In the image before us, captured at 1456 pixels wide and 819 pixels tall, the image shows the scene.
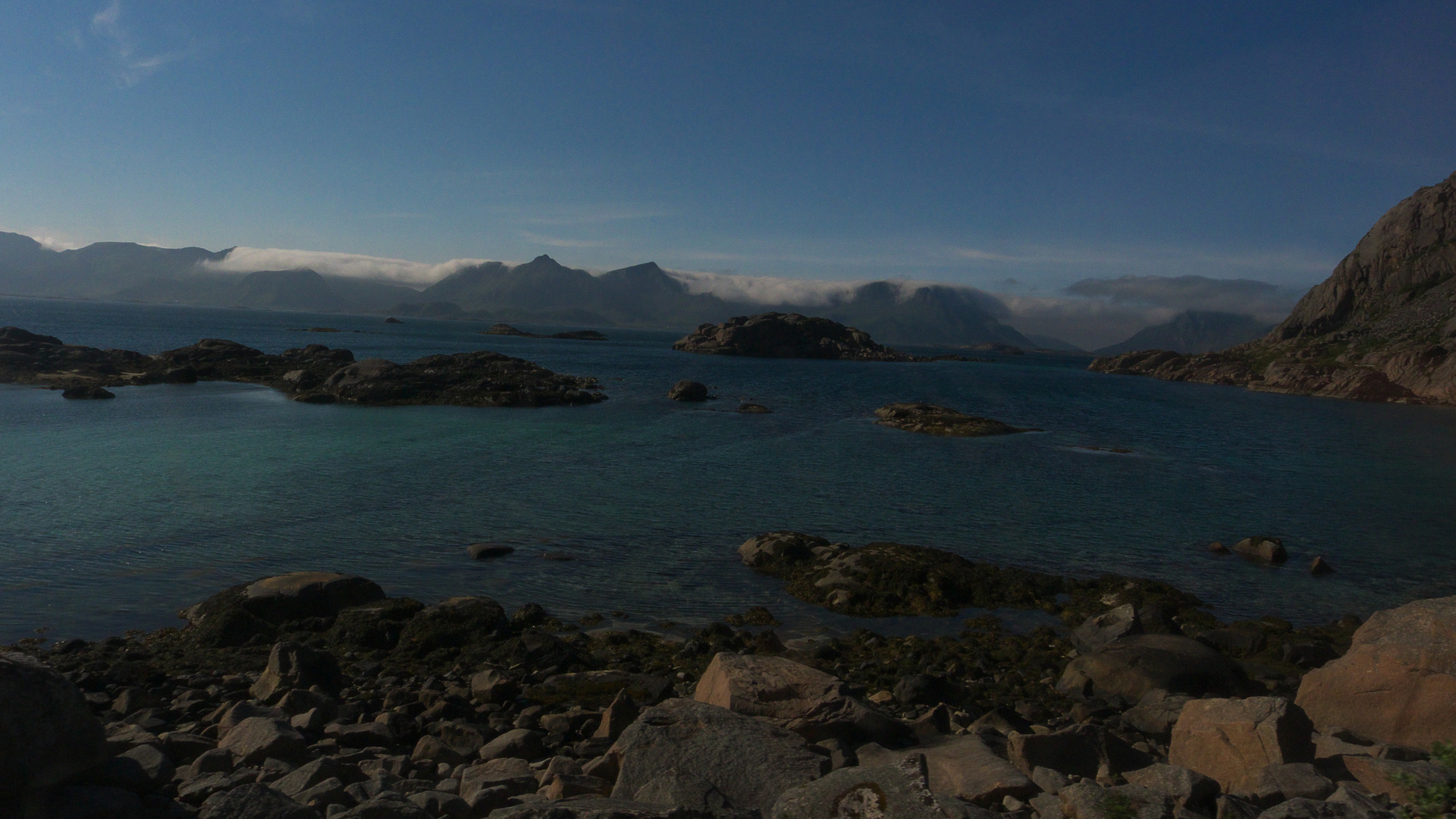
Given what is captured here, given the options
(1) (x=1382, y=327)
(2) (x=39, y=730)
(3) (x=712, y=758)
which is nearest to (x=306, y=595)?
(2) (x=39, y=730)

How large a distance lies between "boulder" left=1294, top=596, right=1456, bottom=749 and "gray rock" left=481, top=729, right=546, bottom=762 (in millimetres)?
13918

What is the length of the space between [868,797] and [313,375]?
81.9 metres

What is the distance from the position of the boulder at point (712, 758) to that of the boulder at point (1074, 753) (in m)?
3.15

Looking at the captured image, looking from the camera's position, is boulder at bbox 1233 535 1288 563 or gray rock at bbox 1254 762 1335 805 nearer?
gray rock at bbox 1254 762 1335 805

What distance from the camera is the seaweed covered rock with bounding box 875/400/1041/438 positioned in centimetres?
6394

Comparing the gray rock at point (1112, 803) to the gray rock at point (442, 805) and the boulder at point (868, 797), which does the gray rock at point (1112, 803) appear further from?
the gray rock at point (442, 805)

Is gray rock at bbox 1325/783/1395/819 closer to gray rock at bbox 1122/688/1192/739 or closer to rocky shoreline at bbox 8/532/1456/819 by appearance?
rocky shoreline at bbox 8/532/1456/819

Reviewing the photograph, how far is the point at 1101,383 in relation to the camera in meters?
170

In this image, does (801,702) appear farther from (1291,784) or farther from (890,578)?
(890,578)

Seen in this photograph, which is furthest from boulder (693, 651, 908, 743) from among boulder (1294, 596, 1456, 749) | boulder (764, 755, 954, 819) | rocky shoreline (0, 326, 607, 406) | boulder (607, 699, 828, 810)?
rocky shoreline (0, 326, 607, 406)

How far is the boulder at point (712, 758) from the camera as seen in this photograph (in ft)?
31.4

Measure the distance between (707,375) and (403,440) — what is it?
7961 cm

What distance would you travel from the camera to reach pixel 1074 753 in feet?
38.0

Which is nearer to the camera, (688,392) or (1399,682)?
(1399,682)
